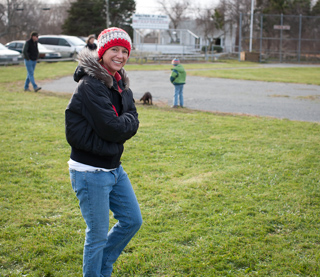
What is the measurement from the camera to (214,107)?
11195 mm

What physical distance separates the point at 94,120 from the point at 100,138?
13 cm

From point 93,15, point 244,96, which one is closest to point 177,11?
point 93,15

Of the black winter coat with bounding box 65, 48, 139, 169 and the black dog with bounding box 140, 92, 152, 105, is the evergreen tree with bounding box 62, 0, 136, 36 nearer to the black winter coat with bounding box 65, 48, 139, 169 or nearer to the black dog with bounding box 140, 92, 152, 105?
the black dog with bounding box 140, 92, 152, 105

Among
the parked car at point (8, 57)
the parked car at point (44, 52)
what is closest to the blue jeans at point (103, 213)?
the parked car at point (8, 57)

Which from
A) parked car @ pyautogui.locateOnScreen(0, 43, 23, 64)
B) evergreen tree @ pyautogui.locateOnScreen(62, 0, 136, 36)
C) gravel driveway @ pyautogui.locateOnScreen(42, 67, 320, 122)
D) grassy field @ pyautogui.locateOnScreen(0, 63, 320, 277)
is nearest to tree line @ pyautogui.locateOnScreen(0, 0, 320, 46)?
evergreen tree @ pyautogui.locateOnScreen(62, 0, 136, 36)

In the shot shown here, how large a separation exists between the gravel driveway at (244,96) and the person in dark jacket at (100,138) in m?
8.01

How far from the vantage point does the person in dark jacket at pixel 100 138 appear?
2.39m

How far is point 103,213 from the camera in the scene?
2.50 meters

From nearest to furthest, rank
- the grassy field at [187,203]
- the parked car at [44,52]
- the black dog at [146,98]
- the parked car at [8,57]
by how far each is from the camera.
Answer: the grassy field at [187,203] < the black dog at [146,98] < the parked car at [8,57] < the parked car at [44,52]

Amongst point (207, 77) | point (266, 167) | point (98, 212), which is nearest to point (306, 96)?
point (207, 77)

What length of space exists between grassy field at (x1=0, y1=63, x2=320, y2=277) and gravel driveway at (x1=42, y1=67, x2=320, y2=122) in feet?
9.34

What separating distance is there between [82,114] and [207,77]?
18.8m

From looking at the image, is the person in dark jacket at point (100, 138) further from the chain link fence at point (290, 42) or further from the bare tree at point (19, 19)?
the bare tree at point (19, 19)

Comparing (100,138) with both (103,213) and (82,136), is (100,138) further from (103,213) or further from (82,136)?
(103,213)
